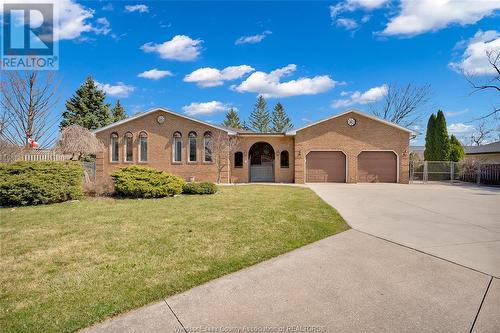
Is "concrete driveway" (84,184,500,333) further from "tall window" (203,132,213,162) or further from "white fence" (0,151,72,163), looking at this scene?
"tall window" (203,132,213,162)

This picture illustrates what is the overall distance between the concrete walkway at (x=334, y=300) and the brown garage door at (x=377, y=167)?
16822 millimetres

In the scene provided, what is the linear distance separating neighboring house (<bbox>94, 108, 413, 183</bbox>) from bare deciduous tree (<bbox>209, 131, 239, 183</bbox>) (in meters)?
0.17

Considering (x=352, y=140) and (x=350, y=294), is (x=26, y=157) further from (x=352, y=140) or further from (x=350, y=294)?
(x=352, y=140)

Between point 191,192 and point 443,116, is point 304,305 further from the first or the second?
point 443,116

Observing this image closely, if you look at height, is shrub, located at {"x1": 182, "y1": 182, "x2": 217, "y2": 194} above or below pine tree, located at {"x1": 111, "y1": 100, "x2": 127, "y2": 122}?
below

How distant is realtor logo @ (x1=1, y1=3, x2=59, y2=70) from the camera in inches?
398

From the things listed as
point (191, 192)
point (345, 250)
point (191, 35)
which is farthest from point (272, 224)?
point (191, 35)

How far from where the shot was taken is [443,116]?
24.1 m

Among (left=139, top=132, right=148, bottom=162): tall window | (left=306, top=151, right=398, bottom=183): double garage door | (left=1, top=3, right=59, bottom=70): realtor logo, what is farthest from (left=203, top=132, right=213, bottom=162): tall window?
(left=1, top=3, right=59, bottom=70): realtor logo

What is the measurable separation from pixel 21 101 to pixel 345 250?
21673mm

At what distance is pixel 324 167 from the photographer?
21.0 meters

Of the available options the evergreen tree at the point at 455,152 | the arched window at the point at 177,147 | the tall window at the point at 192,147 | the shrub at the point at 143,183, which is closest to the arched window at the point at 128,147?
the arched window at the point at 177,147

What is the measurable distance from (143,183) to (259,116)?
4799 centimetres

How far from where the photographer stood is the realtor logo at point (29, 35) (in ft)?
33.1
